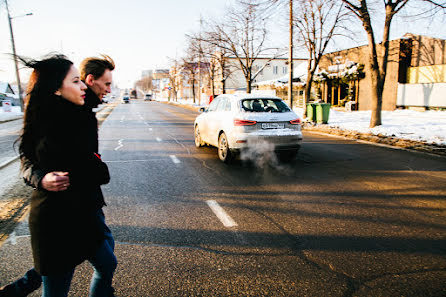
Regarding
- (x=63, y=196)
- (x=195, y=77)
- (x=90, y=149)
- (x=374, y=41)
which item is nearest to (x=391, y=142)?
(x=374, y=41)

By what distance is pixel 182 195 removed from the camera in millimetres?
5215

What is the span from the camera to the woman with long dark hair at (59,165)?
5.49 ft

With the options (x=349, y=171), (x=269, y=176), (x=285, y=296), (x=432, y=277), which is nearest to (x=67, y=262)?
(x=285, y=296)

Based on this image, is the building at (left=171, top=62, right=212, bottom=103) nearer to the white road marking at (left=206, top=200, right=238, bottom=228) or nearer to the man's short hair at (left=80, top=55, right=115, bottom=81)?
the white road marking at (left=206, top=200, right=238, bottom=228)

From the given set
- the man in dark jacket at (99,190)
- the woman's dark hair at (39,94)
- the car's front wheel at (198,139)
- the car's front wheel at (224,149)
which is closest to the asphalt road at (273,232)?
the car's front wheel at (224,149)

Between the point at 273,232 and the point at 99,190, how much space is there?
238cm

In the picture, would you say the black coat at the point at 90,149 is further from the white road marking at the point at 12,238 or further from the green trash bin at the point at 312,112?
the green trash bin at the point at 312,112

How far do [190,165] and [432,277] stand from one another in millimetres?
5468

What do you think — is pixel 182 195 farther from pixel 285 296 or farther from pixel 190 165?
pixel 285 296

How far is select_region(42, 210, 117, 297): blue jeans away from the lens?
5.85 feet

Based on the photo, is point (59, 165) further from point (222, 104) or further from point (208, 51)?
point (208, 51)

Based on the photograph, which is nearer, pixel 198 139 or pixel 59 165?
pixel 59 165

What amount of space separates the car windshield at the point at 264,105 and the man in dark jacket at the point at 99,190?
5.43 meters

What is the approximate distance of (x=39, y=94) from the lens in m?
1.70
